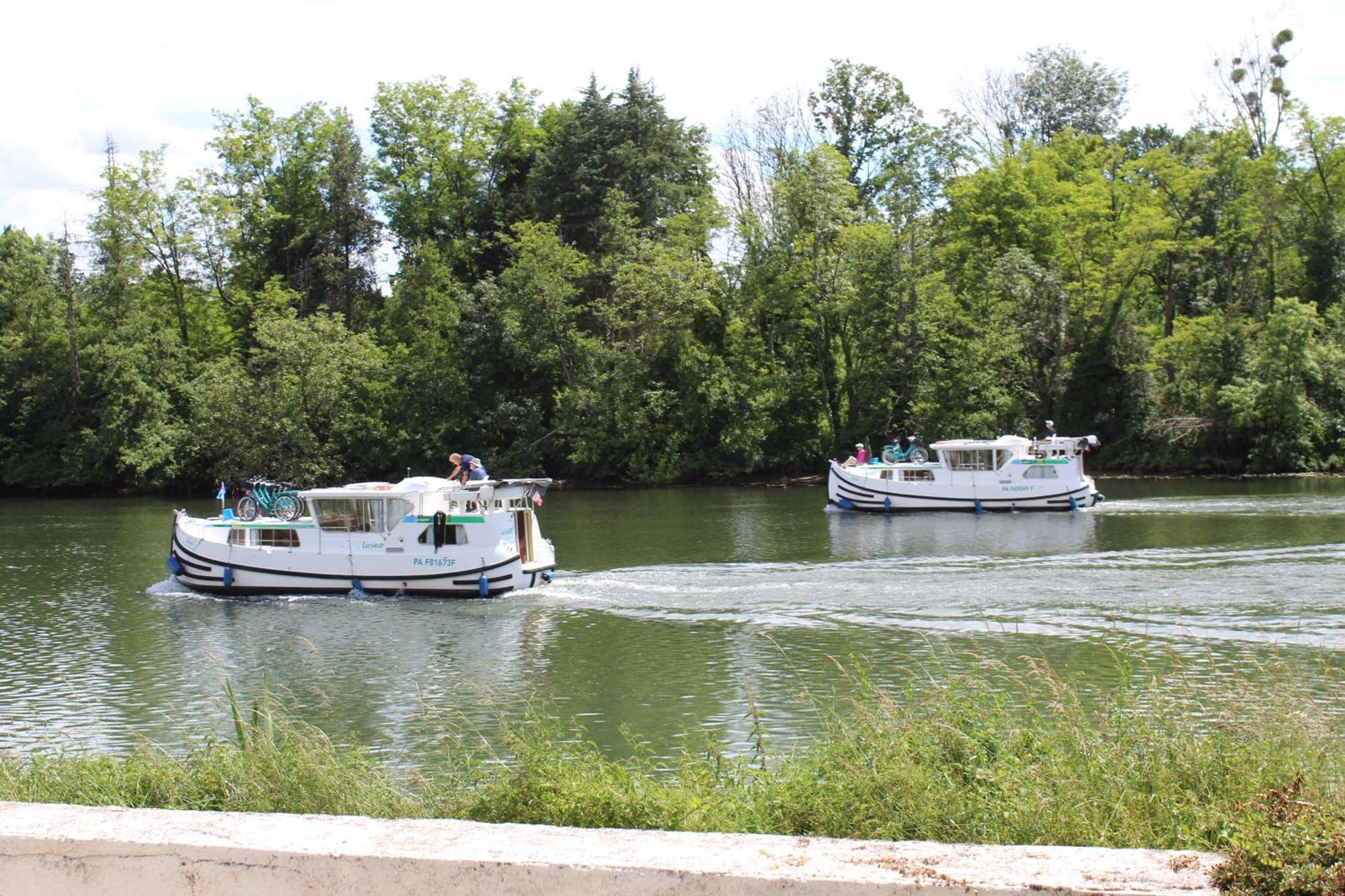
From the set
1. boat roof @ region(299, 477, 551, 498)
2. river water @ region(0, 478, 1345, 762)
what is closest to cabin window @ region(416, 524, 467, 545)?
boat roof @ region(299, 477, 551, 498)

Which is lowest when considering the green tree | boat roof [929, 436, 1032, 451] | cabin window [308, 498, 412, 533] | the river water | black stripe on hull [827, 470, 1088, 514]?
the river water

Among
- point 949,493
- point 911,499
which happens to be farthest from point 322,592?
point 949,493

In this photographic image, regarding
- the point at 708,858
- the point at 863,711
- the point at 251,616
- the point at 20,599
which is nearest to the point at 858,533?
the point at 251,616

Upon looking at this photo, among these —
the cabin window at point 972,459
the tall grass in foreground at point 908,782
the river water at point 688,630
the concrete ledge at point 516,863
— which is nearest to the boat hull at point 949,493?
the cabin window at point 972,459

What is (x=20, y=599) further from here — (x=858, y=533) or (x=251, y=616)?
(x=858, y=533)

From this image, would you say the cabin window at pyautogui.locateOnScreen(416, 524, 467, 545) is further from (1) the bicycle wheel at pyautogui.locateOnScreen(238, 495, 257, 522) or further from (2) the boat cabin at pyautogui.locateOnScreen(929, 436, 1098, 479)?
(2) the boat cabin at pyautogui.locateOnScreen(929, 436, 1098, 479)

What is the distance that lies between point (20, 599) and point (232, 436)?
34817 millimetres

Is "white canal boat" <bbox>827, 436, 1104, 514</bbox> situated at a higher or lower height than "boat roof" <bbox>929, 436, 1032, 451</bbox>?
lower

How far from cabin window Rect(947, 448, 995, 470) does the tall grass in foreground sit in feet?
119

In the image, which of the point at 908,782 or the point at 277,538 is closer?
the point at 908,782

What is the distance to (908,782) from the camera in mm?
8602

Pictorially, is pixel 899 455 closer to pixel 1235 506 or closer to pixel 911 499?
pixel 911 499

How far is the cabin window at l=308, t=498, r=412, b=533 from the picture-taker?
99.9ft

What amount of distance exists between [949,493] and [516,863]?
44380 mm
